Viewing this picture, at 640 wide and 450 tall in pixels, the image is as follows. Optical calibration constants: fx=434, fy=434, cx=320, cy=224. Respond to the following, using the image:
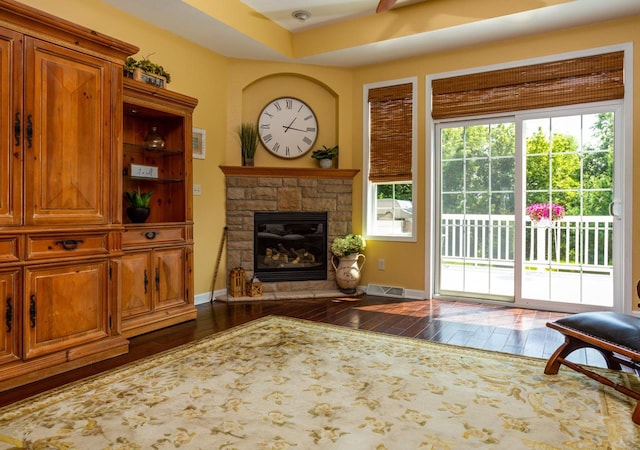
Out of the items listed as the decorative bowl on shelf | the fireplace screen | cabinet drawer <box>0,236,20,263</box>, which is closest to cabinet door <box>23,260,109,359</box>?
cabinet drawer <box>0,236,20,263</box>

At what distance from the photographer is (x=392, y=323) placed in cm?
379

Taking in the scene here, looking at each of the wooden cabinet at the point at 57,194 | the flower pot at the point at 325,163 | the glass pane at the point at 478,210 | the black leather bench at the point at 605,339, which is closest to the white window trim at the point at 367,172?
the glass pane at the point at 478,210

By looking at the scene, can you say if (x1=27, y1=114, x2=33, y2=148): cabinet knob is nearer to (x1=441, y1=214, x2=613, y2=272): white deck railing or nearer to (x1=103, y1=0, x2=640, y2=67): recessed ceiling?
(x1=103, y1=0, x2=640, y2=67): recessed ceiling

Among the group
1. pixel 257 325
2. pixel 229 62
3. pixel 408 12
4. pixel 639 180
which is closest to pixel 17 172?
pixel 257 325

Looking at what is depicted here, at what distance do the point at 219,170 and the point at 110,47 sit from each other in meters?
2.11

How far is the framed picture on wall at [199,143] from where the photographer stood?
457 cm

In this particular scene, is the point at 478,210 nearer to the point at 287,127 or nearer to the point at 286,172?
the point at 286,172

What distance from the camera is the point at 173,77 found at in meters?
4.34

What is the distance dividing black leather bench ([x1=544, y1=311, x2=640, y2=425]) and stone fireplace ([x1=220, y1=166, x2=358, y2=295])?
3067mm

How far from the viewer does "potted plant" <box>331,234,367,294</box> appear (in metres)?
5.07

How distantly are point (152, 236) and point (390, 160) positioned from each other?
2837mm

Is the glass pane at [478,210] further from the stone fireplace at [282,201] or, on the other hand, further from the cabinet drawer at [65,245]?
the cabinet drawer at [65,245]

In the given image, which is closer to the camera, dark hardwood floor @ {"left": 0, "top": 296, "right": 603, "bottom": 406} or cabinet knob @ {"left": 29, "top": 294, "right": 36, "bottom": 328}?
cabinet knob @ {"left": 29, "top": 294, "right": 36, "bottom": 328}

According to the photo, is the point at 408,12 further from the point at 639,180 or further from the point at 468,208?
the point at 639,180
